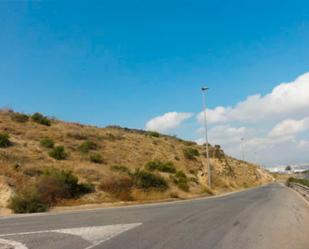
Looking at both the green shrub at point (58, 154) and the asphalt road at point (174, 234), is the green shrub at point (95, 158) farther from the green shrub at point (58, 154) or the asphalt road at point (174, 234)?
the asphalt road at point (174, 234)

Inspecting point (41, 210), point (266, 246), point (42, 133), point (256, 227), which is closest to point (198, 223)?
point (256, 227)

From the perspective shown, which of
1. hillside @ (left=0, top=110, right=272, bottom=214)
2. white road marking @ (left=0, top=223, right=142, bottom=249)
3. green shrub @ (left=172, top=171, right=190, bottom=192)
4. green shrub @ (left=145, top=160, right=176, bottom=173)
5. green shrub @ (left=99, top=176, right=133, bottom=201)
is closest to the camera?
white road marking @ (left=0, top=223, right=142, bottom=249)

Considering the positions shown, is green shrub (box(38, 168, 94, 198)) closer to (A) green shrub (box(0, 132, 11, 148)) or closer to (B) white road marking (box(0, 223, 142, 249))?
(A) green shrub (box(0, 132, 11, 148))

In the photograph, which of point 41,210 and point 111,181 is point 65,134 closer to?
point 111,181

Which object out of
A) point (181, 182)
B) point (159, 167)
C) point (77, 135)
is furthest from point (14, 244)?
point (77, 135)

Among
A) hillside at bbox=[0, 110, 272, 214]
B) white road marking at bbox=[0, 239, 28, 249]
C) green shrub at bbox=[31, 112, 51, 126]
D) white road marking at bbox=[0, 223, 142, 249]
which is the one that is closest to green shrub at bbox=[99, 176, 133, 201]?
hillside at bbox=[0, 110, 272, 214]

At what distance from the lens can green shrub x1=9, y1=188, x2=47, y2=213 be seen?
2405 cm

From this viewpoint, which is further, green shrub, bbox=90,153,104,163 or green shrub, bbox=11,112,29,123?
green shrub, bbox=11,112,29,123

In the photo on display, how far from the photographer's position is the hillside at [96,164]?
30750 mm

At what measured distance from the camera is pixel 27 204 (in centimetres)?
2412

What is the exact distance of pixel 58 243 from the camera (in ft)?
36.1

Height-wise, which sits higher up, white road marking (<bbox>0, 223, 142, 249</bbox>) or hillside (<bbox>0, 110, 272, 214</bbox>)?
hillside (<bbox>0, 110, 272, 214</bbox>)

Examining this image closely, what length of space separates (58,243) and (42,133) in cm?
4142

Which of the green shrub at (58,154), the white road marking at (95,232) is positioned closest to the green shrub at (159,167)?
the green shrub at (58,154)
